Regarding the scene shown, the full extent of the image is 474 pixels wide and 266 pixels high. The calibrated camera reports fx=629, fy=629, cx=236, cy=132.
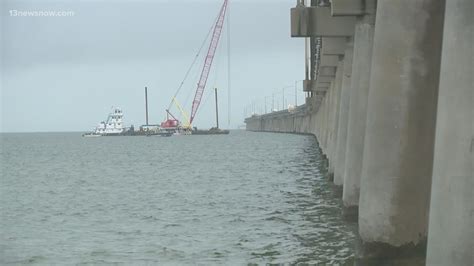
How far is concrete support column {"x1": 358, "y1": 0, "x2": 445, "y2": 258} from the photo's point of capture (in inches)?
447

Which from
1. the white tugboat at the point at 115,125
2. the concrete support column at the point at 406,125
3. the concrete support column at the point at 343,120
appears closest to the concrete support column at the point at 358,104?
the concrete support column at the point at 343,120

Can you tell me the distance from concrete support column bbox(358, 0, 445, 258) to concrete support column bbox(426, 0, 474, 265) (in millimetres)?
2873

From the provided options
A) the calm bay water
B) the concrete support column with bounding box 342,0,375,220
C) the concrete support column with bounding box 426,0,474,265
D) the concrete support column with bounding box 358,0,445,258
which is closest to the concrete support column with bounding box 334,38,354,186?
the calm bay water

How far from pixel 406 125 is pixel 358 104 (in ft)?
20.6

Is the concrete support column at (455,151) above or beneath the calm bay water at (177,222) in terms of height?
above

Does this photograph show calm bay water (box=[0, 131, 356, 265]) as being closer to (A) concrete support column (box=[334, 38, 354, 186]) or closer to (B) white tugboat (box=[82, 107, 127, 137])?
(A) concrete support column (box=[334, 38, 354, 186])

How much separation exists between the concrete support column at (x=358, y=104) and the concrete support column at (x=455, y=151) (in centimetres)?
882

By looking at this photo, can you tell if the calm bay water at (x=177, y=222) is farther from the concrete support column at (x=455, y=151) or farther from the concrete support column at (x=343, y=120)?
the concrete support column at (x=455, y=151)

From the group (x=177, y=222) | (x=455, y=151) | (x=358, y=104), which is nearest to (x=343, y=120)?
(x=358, y=104)

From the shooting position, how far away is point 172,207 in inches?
1046

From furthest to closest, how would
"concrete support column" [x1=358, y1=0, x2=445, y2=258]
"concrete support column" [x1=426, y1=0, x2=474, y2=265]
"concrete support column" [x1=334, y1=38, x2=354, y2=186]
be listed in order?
"concrete support column" [x1=334, y1=38, x2=354, y2=186] → "concrete support column" [x1=358, y1=0, x2=445, y2=258] → "concrete support column" [x1=426, y1=0, x2=474, y2=265]

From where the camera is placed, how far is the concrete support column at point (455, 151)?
26.1ft

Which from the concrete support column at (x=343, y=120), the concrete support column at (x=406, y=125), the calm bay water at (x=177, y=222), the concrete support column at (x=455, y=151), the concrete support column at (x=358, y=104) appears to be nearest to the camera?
A: the concrete support column at (x=455, y=151)

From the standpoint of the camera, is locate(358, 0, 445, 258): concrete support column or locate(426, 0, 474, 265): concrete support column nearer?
locate(426, 0, 474, 265): concrete support column
